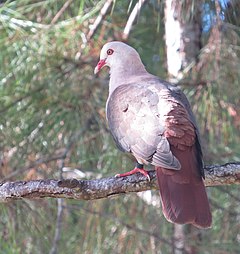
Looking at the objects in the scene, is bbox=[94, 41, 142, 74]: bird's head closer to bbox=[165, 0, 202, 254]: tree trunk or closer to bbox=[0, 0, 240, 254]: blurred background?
bbox=[0, 0, 240, 254]: blurred background

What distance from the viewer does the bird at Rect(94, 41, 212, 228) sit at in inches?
103

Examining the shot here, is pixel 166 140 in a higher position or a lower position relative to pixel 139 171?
higher

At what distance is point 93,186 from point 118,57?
39.9 inches

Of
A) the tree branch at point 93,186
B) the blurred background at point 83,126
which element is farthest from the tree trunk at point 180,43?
the tree branch at point 93,186

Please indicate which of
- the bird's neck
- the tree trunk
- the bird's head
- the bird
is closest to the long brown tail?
the bird

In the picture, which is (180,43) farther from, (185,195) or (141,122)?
(185,195)

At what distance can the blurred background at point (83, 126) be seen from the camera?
3.61m

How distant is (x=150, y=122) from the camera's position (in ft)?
9.16

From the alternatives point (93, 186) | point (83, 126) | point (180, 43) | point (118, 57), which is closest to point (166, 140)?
point (93, 186)

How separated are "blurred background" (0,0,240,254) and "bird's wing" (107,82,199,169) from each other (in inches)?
23.3

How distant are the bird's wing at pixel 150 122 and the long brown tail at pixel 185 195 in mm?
43

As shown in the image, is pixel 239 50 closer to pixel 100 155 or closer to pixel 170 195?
pixel 100 155

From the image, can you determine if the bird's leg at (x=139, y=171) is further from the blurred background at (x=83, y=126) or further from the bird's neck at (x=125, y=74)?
the blurred background at (x=83, y=126)

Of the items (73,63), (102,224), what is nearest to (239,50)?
(73,63)
